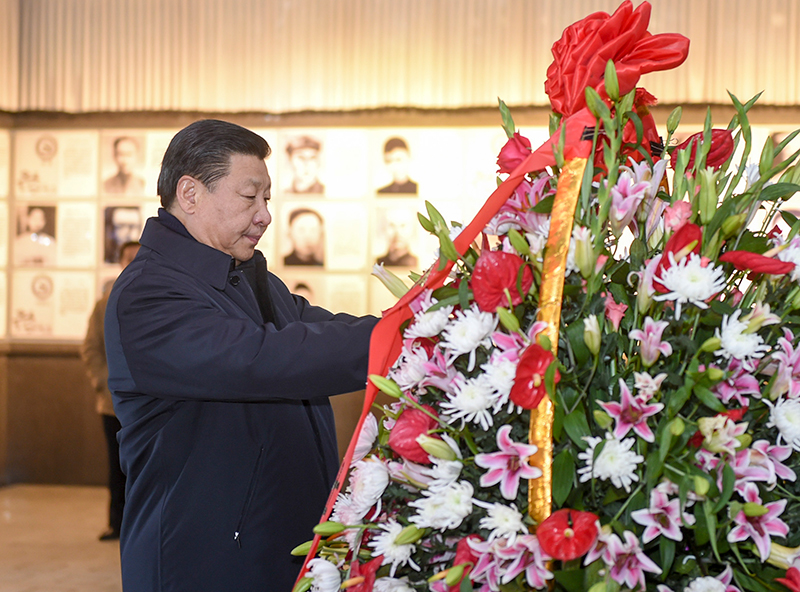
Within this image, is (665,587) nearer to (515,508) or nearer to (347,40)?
(515,508)

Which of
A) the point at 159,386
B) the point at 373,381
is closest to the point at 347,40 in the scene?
the point at 159,386

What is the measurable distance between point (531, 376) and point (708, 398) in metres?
0.17

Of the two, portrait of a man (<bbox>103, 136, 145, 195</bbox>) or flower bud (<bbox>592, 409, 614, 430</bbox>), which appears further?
portrait of a man (<bbox>103, 136, 145, 195</bbox>)

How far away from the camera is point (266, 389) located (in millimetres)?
1201

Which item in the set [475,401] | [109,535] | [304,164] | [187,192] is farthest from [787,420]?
[304,164]

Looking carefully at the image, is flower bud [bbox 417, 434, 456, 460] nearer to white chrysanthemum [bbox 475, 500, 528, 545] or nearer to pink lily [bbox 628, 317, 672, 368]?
white chrysanthemum [bbox 475, 500, 528, 545]

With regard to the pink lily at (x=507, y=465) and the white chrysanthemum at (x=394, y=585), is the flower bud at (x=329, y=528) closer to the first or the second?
the white chrysanthemum at (x=394, y=585)

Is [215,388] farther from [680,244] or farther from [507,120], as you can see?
[680,244]

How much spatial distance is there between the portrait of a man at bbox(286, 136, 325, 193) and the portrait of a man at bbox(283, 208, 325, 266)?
0.49 ft

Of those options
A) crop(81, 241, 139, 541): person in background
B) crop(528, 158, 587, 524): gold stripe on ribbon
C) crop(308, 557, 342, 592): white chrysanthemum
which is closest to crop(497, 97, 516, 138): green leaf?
crop(528, 158, 587, 524): gold stripe on ribbon

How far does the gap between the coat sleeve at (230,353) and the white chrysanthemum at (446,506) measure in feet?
1.25

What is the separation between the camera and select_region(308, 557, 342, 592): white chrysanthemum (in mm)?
929

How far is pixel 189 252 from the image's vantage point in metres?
1.47

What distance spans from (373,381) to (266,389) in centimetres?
35
